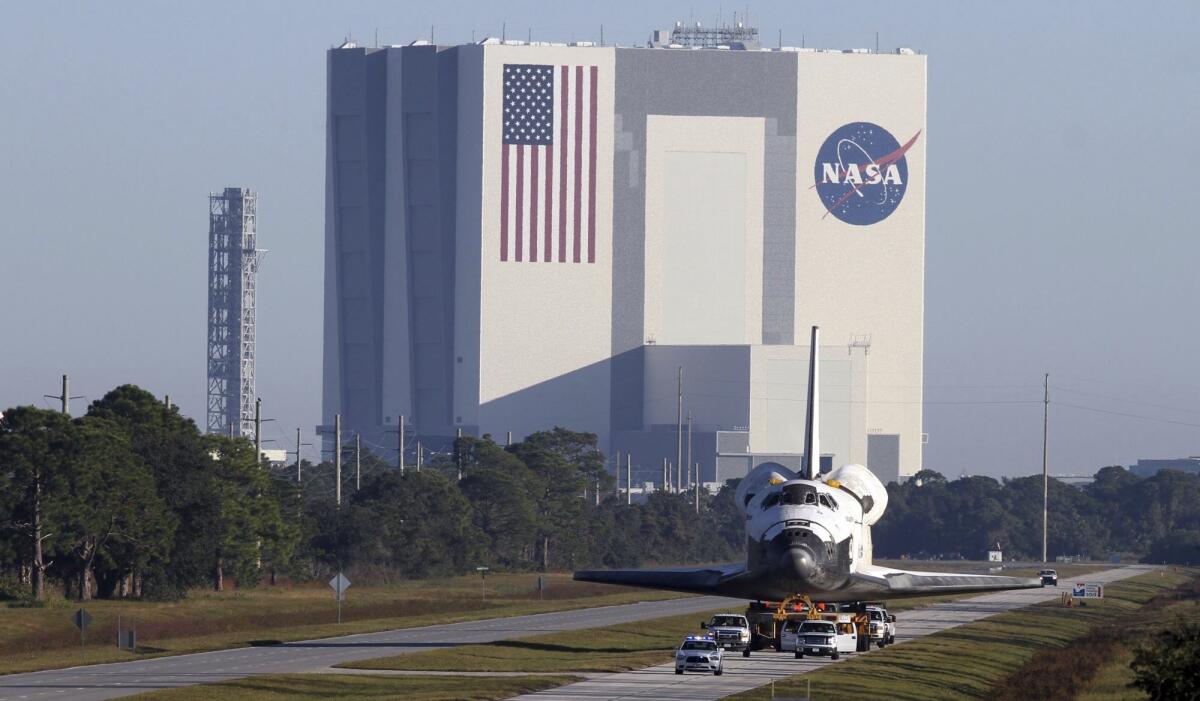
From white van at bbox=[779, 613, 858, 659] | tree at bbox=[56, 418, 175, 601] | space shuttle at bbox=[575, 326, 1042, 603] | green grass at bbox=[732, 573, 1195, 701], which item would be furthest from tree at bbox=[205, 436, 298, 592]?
white van at bbox=[779, 613, 858, 659]

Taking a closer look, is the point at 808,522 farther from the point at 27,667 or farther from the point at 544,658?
the point at 27,667

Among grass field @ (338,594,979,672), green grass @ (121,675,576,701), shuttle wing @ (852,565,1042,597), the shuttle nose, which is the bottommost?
grass field @ (338,594,979,672)

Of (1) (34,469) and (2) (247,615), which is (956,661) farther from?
(1) (34,469)

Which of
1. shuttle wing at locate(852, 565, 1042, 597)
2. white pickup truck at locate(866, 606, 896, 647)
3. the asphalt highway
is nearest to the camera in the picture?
the asphalt highway

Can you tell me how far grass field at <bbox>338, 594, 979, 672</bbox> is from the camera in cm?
5912

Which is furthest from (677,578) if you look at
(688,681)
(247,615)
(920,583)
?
(247,615)

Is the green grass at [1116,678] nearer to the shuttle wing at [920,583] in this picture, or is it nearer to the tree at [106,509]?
the shuttle wing at [920,583]

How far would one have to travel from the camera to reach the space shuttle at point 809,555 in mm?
55781

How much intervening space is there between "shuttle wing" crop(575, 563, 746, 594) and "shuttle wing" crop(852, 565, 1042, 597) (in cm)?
372

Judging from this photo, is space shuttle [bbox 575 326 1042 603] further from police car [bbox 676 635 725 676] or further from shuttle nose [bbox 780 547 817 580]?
police car [bbox 676 635 725 676]

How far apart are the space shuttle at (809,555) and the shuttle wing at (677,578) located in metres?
0.03

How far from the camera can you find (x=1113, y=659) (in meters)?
65.4

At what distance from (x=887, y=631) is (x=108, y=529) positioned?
36.2 meters

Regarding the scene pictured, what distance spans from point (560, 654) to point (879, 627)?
11338 mm
